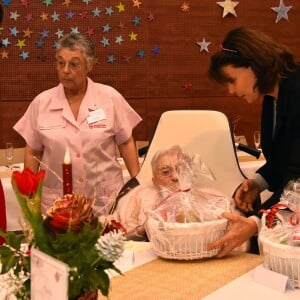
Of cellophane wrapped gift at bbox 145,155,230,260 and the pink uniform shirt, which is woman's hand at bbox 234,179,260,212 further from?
the pink uniform shirt

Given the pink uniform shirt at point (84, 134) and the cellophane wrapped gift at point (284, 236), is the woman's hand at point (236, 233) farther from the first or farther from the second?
the pink uniform shirt at point (84, 134)

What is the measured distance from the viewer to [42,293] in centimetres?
103

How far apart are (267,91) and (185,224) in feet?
2.17

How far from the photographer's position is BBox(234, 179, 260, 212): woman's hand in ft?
7.55

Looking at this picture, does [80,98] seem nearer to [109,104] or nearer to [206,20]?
[109,104]

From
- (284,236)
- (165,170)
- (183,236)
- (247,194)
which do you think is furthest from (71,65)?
(284,236)

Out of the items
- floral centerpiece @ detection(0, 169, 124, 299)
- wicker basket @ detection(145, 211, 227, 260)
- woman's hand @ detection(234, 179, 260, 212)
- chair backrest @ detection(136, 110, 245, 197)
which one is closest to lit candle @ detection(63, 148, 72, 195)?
floral centerpiece @ detection(0, 169, 124, 299)

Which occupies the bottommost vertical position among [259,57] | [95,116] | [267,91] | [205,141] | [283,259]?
[283,259]

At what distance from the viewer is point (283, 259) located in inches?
57.5

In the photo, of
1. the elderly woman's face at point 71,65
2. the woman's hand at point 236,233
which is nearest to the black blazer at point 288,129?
the woman's hand at point 236,233

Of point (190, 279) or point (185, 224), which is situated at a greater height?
point (185, 224)

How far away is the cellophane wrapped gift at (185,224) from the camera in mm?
1678

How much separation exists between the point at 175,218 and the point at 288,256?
1.40 ft

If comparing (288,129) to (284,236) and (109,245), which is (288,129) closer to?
(284,236)
